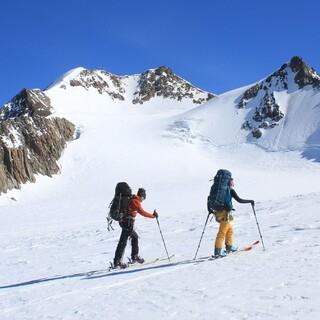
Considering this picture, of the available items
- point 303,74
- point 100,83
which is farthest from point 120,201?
point 100,83

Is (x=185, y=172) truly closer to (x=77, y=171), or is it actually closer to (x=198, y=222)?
(x=77, y=171)

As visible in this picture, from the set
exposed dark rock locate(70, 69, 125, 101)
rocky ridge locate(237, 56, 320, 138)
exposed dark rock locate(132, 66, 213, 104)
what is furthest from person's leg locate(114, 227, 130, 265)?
exposed dark rock locate(132, 66, 213, 104)

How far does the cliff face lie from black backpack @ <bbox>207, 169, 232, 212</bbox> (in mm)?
54326

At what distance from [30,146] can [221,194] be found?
65.2 meters

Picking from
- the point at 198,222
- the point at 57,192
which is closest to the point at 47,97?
the point at 57,192

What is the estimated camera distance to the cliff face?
6650cm

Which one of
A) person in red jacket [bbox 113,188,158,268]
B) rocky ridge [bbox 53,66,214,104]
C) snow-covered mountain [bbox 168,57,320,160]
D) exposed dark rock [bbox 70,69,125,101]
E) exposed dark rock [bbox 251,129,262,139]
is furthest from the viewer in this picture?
rocky ridge [bbox 53,66,214,104]

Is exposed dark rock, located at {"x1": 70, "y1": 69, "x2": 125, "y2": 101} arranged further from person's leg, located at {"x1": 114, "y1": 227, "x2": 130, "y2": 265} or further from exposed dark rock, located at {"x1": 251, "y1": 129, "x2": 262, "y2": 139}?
person's leg, located at {"x1": 114, "y1": 227, "x2": 130, "y2": 265}

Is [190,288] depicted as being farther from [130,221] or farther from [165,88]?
[165,88]

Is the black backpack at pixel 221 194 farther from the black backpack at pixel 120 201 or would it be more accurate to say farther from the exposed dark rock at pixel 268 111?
the exposed dark rock at pixel 268 111

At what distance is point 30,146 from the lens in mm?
73500

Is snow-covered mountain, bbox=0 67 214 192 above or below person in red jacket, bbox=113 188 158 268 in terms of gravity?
above

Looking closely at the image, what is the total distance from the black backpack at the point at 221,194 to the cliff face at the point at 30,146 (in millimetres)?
54326

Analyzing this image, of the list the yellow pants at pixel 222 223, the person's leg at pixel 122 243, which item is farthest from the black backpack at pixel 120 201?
the yellow pants at pixel 222 223
